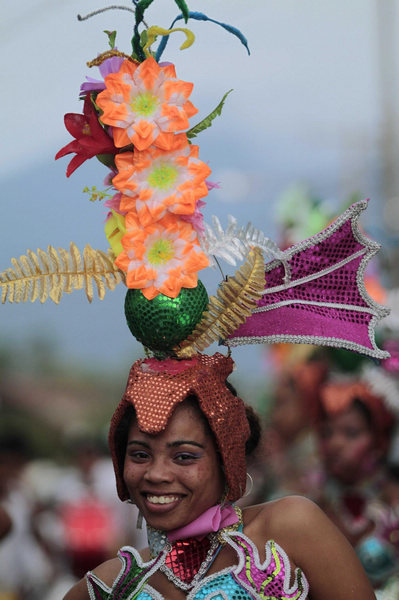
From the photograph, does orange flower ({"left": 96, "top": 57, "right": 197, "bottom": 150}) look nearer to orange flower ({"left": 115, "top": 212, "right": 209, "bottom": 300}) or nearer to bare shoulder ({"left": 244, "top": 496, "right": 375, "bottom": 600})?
orange flower ({"left": 115, "top": 212, "right": 209, "bottom": 300})

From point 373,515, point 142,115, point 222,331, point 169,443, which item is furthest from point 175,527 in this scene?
point 373,515

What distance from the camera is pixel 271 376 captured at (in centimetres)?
590

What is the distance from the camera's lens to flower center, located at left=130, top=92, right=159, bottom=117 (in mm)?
2426

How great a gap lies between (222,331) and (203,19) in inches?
33.9

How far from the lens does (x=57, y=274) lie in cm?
256

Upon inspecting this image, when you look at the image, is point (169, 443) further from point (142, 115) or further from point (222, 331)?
point (142, 115)

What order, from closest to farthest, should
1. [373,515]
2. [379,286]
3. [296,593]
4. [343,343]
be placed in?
[296,593] → [343,343] → [373,515] → [379,286]

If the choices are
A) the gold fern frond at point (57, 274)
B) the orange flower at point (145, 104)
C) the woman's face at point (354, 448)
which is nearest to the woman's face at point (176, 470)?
the gold fern frond at point (57, 274)

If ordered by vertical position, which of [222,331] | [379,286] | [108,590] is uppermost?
[379,286]

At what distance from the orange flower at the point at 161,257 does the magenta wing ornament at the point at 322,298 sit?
253 millimetres

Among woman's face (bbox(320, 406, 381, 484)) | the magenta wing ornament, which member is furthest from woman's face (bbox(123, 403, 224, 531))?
woman's face (bbox(320, 406, 381, 484))

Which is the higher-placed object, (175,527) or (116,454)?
(116,454)

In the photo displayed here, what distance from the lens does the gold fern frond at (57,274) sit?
8.34 feet

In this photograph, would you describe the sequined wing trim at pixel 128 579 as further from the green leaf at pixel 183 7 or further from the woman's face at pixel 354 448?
the woman's face at pixel 354 448
